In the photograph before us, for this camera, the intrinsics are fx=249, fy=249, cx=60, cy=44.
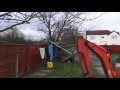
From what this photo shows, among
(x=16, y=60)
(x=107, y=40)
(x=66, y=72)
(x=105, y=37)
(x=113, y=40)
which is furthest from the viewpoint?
(x=105, y=37)

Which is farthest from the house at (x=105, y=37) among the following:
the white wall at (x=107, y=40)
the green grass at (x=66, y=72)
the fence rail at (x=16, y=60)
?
the fence rail at (x=16, y=60)

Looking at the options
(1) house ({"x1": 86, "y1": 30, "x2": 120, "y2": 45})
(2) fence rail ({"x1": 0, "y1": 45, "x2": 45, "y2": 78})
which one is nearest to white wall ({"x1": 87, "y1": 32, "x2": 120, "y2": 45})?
(1) house ({"x1": 86, "y1": 30, "x2": 120, "y2": 45})

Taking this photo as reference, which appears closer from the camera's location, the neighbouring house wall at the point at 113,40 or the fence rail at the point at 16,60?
the fence rail at the point at 16,60

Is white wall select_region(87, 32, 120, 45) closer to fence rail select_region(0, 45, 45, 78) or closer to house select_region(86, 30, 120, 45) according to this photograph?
house select_region(86, 30, 120, 45)

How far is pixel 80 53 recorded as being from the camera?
454 inches

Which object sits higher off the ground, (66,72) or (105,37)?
(105,37)

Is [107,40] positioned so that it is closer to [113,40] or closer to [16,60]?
[113,40]

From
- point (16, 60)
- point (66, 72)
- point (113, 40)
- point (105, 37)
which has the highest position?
point (105, 37)

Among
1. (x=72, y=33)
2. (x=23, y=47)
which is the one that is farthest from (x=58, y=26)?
(x=23, y=47)

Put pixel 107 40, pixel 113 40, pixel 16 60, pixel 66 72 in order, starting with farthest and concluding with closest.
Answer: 1. pixel 107 40
2. pixel 113 40
3. pixel 66 72
4. pixel 16 60

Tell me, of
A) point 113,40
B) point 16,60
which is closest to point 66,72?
point 16,60

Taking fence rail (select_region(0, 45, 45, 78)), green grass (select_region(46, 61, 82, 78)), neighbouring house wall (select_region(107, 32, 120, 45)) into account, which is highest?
neighbouring house wall (select_region(107, 32, 120, 45))

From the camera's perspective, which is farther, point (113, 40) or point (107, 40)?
point (107, 40)

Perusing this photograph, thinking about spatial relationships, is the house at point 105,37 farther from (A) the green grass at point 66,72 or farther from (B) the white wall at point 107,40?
(A) the green grass at point 66,72
